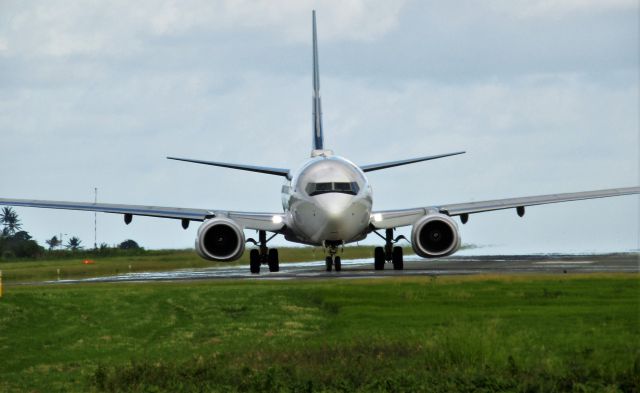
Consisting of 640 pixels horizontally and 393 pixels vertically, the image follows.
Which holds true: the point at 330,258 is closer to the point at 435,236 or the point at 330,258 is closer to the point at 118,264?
the point at 435,236

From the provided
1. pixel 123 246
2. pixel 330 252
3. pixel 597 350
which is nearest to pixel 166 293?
pixel 597 350

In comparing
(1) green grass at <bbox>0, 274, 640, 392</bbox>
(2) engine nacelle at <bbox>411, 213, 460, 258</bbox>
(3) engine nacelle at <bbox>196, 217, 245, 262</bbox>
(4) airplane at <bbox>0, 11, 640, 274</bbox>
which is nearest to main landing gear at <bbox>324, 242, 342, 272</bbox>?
(4) airplane at <bbox>0, 11, 640, 274</bbox>

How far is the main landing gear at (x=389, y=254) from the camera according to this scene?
47.3 metres

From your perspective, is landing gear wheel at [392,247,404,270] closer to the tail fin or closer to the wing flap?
the wing flap

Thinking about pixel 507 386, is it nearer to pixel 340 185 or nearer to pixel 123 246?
pixel 340 185

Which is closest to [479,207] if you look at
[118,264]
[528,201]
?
[528,201]

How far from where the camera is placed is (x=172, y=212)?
48500 millimetres

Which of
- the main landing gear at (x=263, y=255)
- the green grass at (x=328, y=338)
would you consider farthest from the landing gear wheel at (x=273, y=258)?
the green grass at (x=328, y=338)

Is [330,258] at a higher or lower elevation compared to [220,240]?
lower

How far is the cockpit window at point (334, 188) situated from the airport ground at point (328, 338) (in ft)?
40.4

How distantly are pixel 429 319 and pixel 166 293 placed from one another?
8.95 metres

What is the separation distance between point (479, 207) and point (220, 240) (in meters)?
11.6

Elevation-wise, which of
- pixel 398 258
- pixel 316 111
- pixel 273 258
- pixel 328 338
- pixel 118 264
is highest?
pixel 316 111

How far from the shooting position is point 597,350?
18.3m
